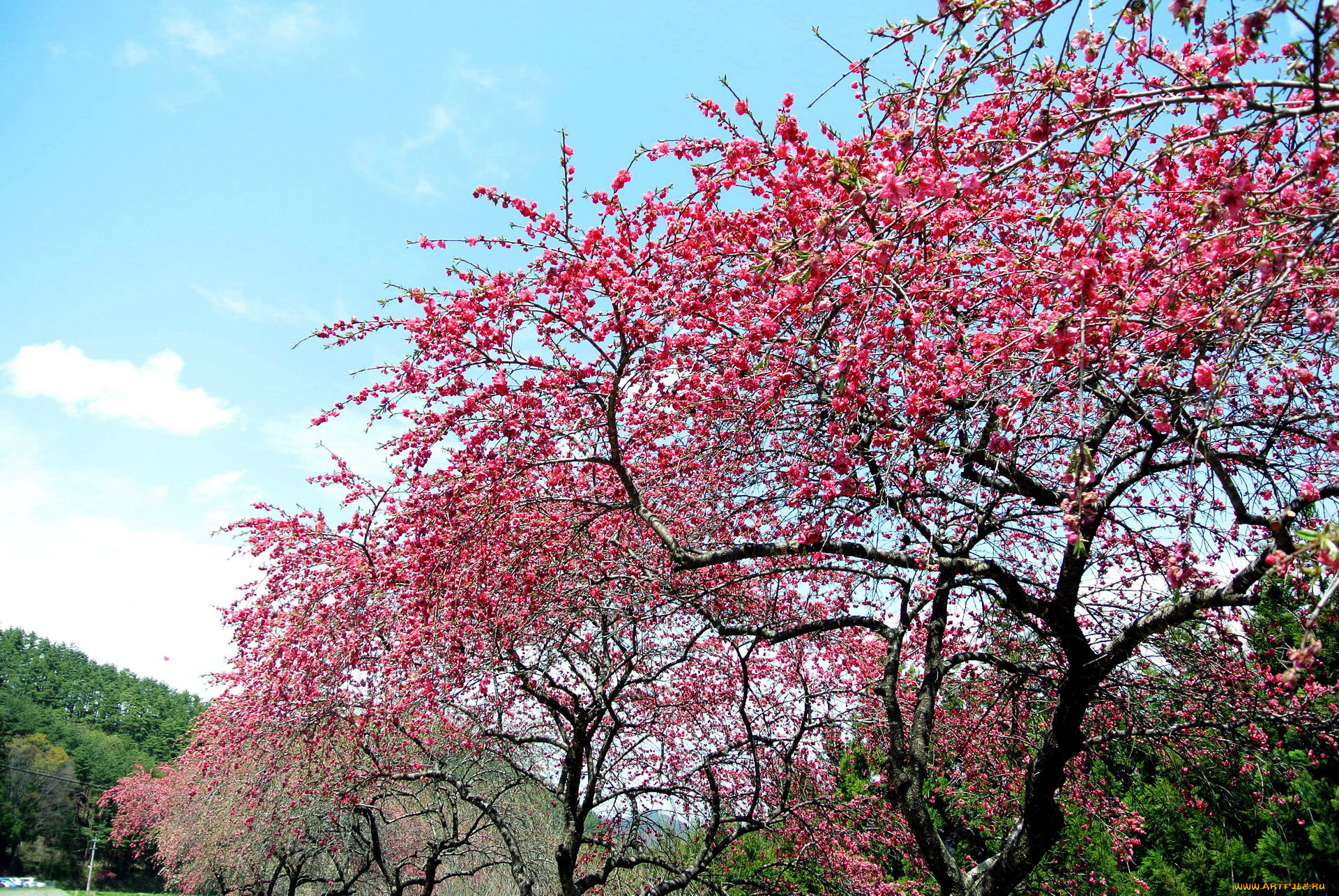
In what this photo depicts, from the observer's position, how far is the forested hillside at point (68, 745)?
127 ft

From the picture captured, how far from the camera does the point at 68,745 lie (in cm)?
4659

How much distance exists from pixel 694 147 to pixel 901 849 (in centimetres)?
778

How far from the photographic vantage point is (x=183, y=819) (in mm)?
17953

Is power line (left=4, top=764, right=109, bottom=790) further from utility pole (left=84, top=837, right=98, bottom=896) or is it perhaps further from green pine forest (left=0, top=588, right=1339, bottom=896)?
green pine forest (left=0, top=588, right=1339, bottom=896)

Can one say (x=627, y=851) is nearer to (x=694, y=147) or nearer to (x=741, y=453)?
(x=741, y=453)

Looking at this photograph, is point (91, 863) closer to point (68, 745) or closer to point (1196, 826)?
point (68, 745)

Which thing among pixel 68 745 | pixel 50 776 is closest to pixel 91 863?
pixel 50 776

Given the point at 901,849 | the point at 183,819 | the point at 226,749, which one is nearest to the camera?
the point at 901,849

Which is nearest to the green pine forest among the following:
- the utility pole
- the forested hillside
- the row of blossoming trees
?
the row of blossoming trees

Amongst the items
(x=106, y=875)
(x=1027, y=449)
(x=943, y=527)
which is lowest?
(x=106, y=875)

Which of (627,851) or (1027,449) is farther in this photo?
(627,851)

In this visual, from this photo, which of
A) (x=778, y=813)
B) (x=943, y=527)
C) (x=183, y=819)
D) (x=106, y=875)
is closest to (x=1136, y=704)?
(x=943, y=527)

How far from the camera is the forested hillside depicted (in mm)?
38844

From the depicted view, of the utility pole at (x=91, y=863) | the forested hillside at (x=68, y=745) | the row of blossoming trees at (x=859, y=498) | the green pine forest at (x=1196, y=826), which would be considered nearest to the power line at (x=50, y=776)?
the forested hillside at (x=68, y=745)
